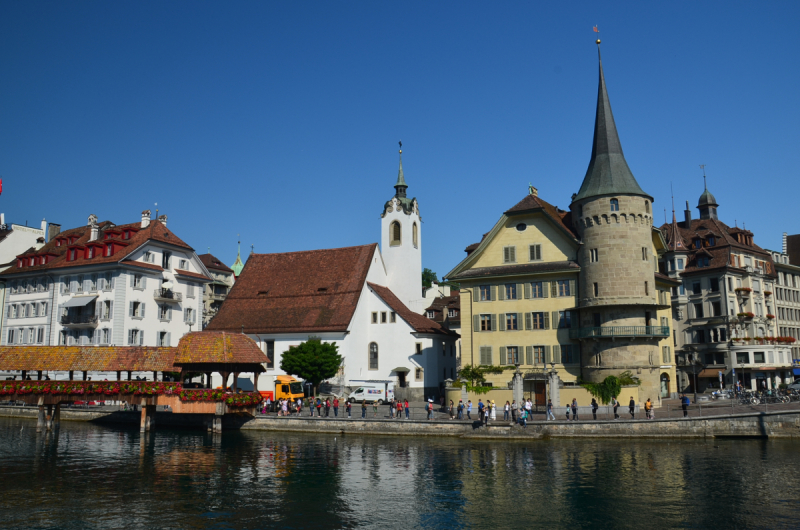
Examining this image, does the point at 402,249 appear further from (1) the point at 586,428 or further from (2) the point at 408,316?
(1) the point at 586,428

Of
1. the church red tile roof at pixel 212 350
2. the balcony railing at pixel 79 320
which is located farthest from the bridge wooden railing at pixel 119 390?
the balcony railing at pixel 79 320

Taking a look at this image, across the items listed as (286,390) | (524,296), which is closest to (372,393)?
(286,390)

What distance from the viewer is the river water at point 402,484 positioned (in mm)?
21078

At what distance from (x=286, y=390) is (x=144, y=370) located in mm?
12151

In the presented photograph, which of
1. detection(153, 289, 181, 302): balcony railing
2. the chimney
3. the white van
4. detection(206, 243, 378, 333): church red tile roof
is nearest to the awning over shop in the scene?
detection(153, 289, 181, 302): balcony railing

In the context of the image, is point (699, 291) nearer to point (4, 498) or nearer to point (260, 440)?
point (260, 440)

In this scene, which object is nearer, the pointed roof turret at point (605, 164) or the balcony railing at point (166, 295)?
the pointed roof turret at point (605, 164)

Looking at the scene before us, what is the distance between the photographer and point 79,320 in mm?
60688

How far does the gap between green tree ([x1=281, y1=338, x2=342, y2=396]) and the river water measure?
50.7 feet

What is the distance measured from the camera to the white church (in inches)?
2366

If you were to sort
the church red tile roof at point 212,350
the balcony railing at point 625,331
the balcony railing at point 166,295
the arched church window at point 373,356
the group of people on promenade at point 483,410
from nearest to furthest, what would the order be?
the group of people on promenade at point 483,410 < the church red tile roof at point 212,350 < the balcony railing at point 625,331 < the arched church window at point 373,356 < the balcony railing at point 166,295

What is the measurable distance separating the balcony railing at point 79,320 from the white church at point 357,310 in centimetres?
1122

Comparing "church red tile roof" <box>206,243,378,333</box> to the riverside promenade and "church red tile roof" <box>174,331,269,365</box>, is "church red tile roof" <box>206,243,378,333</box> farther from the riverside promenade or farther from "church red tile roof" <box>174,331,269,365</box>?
the riverside promenade

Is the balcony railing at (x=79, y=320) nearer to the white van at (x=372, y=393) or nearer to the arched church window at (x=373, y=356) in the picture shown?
the white van at (x=372, y=393)
